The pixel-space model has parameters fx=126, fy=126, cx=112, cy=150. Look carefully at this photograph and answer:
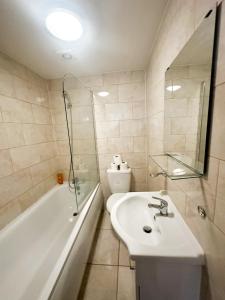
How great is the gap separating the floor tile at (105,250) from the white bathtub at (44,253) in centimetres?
20

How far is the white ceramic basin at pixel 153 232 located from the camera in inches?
25.7

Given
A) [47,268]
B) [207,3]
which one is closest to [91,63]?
[207,3]

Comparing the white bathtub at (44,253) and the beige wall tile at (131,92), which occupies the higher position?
the beige wall tile at (131,92)

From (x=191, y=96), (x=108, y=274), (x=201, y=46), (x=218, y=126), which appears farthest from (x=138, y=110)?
(x=108, y=274)

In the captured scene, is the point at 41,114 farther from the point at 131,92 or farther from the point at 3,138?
the point at 131,92

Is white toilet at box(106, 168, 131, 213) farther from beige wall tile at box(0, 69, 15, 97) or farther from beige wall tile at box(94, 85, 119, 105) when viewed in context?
beige wall tile at box(0, 69, 15, 97)

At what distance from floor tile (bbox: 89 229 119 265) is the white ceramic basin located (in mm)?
727

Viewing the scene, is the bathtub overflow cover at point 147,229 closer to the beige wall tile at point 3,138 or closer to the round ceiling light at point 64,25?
the beige wall tile at point 3,138

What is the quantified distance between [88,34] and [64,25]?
22 centimetres

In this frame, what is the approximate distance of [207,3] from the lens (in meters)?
0.52

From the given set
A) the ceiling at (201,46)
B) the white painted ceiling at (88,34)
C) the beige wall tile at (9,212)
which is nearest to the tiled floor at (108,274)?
the beige wall tile at (9,212)

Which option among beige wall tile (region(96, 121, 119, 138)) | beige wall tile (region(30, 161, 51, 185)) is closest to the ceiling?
beige wall tile (region(96, 121, 119, 138))

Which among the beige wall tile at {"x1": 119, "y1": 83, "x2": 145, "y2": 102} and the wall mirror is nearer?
the wall mirror

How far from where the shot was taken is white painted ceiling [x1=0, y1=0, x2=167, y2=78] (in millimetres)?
840
